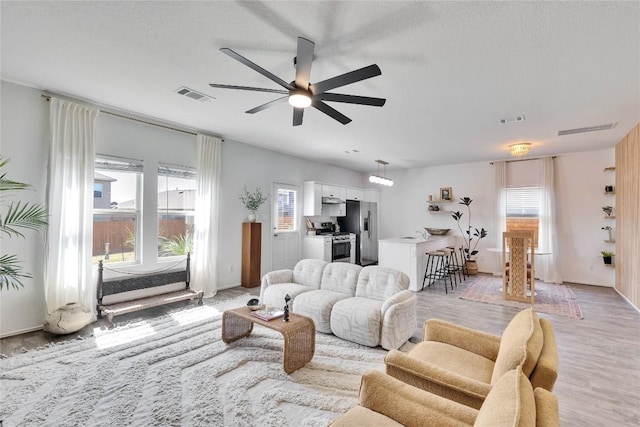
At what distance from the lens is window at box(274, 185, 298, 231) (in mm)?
6621

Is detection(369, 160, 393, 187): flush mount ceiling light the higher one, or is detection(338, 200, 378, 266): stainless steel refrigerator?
detection(369, 160, 393, 187): flush mount ceiling light

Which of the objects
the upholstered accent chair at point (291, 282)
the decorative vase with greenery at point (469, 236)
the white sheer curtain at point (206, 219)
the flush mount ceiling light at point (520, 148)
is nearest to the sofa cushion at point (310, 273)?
the upholstered accent chair at point (291, 282)

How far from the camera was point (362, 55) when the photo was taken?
261 cm

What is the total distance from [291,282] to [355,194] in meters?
4.78

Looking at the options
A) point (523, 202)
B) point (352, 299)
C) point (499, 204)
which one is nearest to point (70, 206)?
point (352, 299)

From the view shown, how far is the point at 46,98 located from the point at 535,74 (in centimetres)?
548

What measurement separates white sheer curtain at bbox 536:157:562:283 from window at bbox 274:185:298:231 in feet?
18.4

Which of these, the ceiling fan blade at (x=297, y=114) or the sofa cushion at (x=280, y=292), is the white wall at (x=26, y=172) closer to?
the sofa cushion at (x=280, y=292)

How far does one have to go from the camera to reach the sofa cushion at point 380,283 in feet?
11.3

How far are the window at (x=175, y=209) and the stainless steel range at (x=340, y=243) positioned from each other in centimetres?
330

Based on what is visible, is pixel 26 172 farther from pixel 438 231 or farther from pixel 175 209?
pixel 438 231

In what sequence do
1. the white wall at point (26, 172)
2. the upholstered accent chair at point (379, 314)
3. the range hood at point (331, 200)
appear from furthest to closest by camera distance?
the range hood at point (331, 200) < the white wall at point (26, 172) < the upholstered accent chair at point (379, 314)

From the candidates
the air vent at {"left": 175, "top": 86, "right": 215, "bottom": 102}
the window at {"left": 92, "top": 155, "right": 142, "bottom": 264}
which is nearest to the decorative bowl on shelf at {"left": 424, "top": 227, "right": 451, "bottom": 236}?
the air vent at {"left": 175, "top": 86, "right": 215, "bottom": 102}

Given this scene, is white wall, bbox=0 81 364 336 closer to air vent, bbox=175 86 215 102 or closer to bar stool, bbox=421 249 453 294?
air vent, bbox=175 86 215 102
